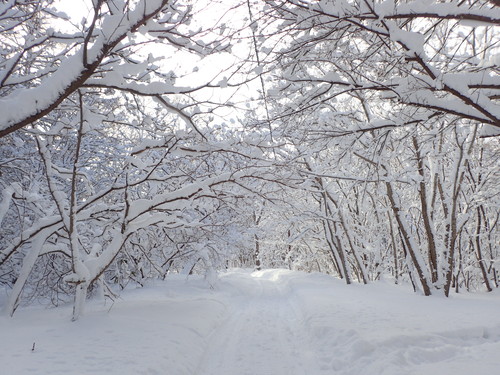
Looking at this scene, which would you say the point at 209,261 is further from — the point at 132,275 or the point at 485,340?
→ the point at 485,340

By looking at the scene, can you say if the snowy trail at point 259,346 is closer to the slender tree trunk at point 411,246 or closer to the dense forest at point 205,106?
the dense forest at point 205,106

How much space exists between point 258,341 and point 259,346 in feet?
1.15

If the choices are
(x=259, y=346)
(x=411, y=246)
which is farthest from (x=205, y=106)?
(x=411, y=246)

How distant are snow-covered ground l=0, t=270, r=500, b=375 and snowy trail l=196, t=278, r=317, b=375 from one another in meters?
0.02

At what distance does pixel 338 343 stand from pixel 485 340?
86.2 inches

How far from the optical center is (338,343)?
5727 millimetres

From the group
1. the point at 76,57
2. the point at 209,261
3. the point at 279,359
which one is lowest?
the point at 279,359

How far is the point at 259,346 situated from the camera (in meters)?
6.11

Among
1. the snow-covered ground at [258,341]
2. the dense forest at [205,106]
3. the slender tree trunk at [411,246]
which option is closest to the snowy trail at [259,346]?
the snow-covered ground at [258,341]

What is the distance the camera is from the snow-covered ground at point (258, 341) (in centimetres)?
438

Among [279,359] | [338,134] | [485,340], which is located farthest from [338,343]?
[338,134]

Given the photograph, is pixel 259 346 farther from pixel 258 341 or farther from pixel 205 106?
pixel 205 106

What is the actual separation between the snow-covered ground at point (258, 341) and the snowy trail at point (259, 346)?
0.02m

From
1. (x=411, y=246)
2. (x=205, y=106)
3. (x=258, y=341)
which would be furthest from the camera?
(x=411, y=246)
